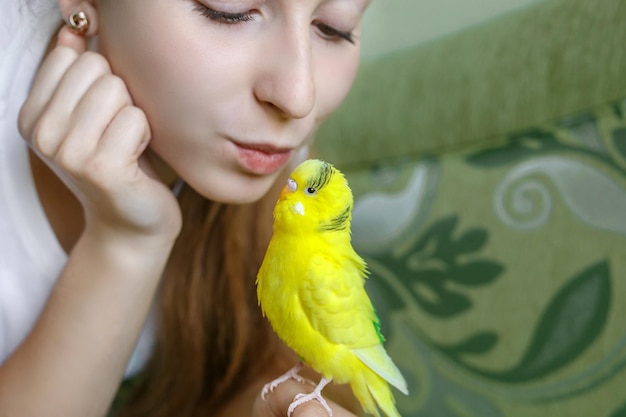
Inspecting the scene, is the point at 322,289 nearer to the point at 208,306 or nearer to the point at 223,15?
the point at 223,15

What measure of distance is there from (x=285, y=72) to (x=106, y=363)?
0.37m

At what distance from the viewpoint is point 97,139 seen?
596mm

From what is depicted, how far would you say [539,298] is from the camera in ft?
2.39

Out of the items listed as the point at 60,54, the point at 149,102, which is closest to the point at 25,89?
the point at 60,54

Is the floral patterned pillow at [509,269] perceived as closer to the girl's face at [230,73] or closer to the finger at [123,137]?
the girl's face at [230,73]

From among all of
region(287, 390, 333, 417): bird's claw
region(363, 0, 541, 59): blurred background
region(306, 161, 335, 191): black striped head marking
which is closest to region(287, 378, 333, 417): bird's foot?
region(287, 390, 333, 417): bird's claw

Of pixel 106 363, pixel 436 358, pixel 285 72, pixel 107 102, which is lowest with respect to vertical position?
pixel 106 363

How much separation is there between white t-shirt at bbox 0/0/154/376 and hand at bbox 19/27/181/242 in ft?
0.33

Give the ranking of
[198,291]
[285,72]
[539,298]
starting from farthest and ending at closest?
[198,291], [539,298], [285,72]

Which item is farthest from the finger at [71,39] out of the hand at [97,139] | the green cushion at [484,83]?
the green cushion at [484,83]

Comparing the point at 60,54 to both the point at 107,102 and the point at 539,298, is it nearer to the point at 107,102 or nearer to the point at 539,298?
the point at 107,102

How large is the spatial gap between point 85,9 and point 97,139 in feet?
0.43

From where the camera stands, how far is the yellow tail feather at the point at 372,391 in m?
0.35

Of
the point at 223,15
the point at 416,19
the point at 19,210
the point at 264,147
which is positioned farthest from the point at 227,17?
the point at 416,19
